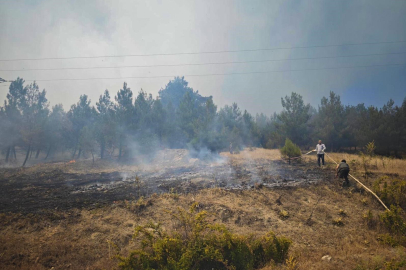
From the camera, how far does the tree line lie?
22.4m

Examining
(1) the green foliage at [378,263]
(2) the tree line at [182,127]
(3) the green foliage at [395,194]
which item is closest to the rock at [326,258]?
(1) the green foliage at [378,263]

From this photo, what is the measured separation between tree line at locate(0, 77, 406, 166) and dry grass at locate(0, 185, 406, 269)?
16114 millimetres

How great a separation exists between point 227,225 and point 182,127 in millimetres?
24290

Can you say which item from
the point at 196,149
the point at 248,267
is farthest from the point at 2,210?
the point at 196,149

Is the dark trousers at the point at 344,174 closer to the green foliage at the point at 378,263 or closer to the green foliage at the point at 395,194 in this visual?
the green foliage at the point at 395,194

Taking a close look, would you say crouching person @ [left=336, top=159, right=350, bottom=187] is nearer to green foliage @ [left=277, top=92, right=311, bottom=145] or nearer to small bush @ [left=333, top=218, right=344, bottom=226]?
small bush @ [left=333, top=218, right=344, bottom=226]

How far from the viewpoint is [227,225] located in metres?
6.63

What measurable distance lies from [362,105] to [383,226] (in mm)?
43940

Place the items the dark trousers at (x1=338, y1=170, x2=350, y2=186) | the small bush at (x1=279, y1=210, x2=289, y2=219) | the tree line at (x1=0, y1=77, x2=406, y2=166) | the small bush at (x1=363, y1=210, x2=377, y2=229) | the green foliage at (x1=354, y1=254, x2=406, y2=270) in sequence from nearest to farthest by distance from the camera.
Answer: the green foliage at (x1=354, y1=254, x2=406, y2=270) < the small bush at (x1=363, y1=210, x2=377, y2=229) < the small bush at (x1=279, y1=210, x2=289, y2=219) < the dark trousers at (x1=338, y1=170, x2=350, y2=186) < the tree line at (x1=0, y1=77, x2=406, y2=166)

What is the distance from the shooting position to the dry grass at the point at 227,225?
4.91m

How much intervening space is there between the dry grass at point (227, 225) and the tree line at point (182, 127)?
52.9 ft

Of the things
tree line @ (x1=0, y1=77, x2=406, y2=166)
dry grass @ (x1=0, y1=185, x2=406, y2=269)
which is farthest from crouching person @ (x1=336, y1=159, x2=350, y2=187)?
tree line @ (x1=0, y1=77, x2=406, y2=166)

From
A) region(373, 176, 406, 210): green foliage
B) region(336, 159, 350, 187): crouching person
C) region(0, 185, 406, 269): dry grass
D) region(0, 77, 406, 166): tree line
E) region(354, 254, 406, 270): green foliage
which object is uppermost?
region(0, 77, 406, 166): tree line

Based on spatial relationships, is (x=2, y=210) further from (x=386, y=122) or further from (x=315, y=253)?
(x=386, y=122)
